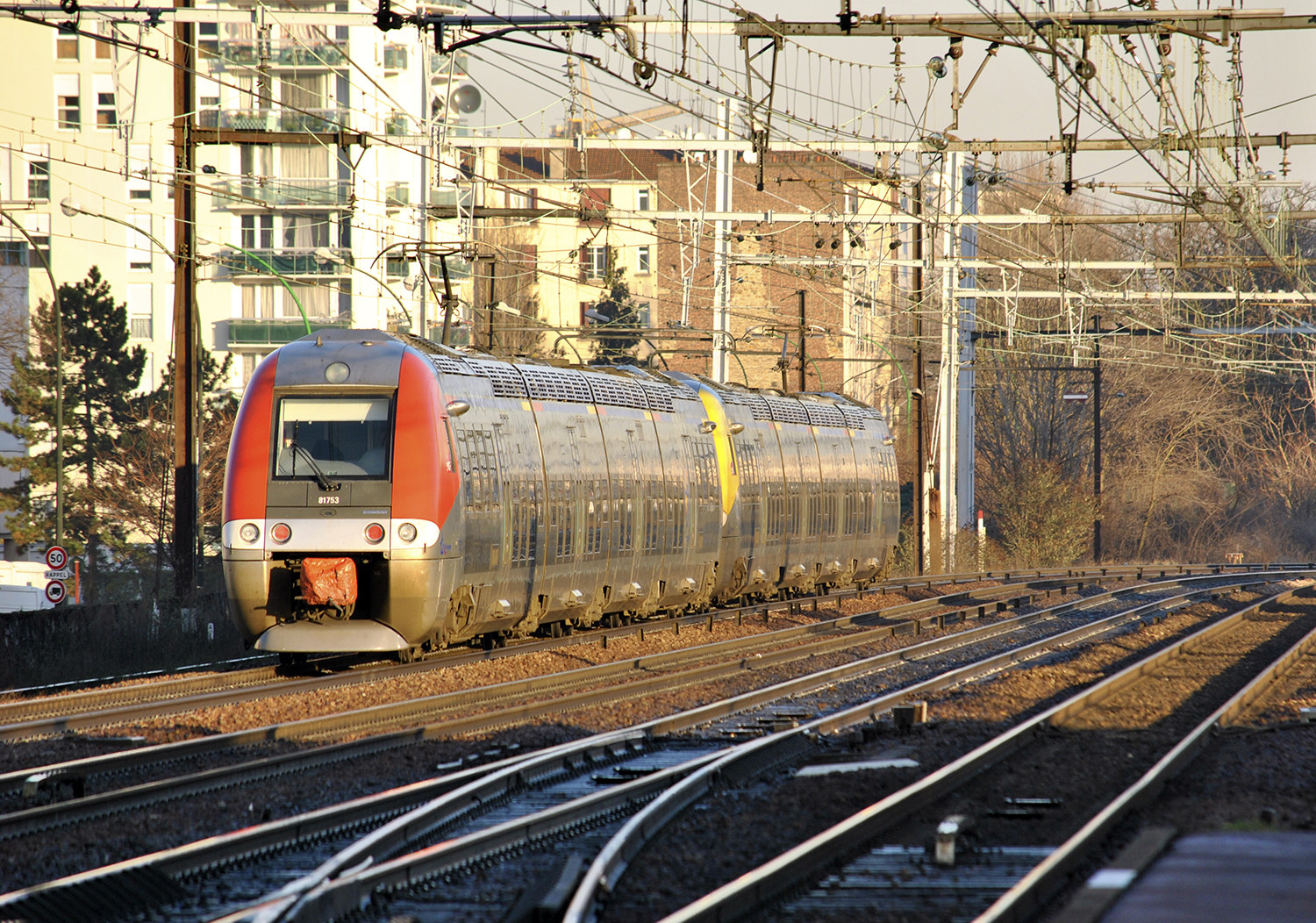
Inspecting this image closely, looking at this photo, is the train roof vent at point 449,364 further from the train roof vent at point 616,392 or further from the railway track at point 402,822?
the railway track at point 402,822

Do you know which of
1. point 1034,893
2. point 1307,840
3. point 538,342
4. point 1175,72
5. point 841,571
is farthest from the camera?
point 538,342

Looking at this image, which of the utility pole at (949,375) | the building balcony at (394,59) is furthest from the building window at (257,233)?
the utility pole at (949,375)

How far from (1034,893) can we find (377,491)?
9.83 meters

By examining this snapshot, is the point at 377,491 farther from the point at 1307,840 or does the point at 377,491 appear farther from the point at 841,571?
the point at 841,571

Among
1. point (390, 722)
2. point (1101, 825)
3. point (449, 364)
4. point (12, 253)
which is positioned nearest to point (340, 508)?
point (449, 364)

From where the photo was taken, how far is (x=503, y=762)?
1071cm

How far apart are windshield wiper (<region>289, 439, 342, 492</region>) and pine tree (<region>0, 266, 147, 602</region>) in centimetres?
3458

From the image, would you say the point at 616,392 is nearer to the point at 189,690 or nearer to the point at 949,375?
the point at 189,690

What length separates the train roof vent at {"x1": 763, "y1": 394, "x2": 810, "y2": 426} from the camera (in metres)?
28.8

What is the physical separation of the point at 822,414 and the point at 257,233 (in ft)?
134

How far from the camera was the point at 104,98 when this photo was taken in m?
73.7

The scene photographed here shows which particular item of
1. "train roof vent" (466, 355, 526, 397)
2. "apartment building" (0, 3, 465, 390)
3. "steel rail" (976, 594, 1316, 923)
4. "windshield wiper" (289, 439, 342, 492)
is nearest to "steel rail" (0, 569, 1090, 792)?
"windshield wiper" (289, 439, 342, 492)

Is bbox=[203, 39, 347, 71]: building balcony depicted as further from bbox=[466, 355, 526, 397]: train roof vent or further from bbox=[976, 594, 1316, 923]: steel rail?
bbox=[976, 594, 1316, 923]: steel rail

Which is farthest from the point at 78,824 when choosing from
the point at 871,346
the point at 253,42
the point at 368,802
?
the point at 871,346
